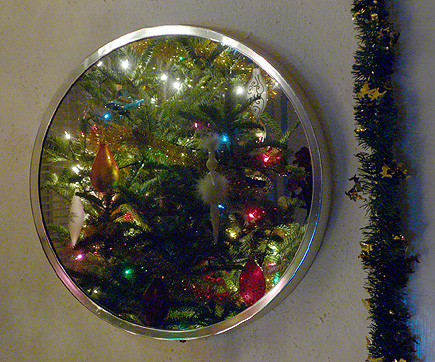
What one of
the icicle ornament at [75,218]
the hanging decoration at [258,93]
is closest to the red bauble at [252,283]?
the hanging decoration at [258,93]

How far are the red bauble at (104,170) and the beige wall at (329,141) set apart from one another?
263 millimetres

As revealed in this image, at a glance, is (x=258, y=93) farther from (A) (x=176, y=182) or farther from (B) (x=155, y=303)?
(B) (x=155, y=303)

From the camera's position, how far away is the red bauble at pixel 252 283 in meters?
0.68

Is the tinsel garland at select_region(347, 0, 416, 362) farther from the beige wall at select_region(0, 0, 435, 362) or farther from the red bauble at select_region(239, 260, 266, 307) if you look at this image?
the red bauble at select_region(239, 260, 266, 307)

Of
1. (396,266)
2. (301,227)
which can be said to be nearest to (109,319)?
(301,227)

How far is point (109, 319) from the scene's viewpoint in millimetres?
814

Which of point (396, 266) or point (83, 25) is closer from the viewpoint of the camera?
point (396, 266)

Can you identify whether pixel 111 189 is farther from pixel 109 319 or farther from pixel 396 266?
pixel 396 266

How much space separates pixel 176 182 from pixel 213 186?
3.2 inches

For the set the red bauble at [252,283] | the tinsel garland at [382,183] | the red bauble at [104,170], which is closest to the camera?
the tinsel garland at [382,183]

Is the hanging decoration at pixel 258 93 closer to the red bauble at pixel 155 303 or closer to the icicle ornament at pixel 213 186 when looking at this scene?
the icicle ornament at pixel 213 186

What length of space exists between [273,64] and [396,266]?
1.32 feet

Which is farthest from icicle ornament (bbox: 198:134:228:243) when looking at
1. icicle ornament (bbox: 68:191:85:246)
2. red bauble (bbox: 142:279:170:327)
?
icicle ornament (bbox: 68:191:85:246)

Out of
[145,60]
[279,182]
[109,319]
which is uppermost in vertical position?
[145,60]
